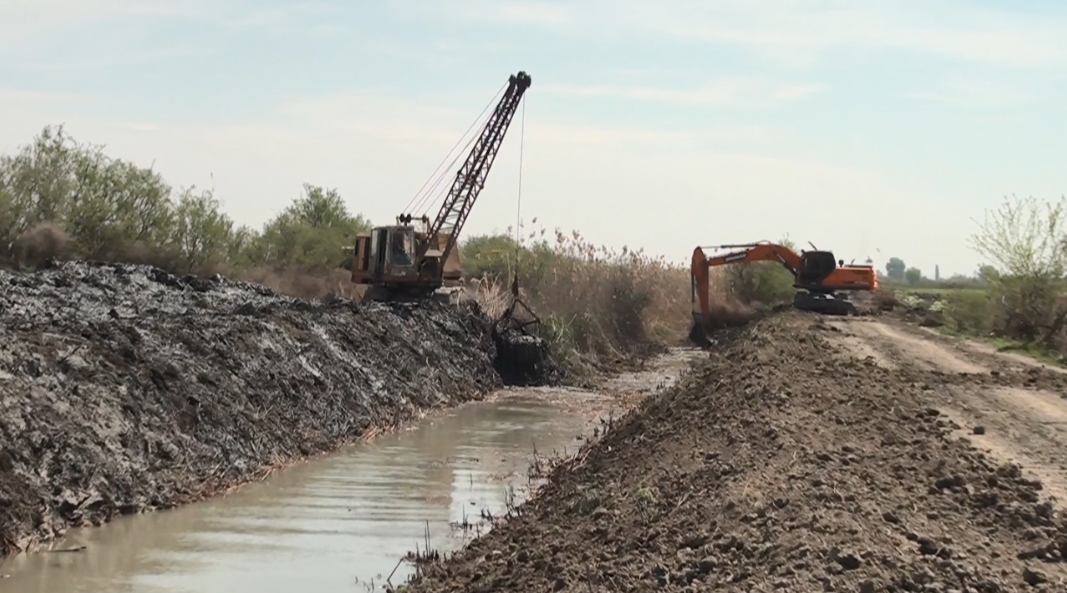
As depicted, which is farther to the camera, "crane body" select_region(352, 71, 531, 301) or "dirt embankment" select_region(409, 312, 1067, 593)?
"crane body" select_region(352, 71, 531, 301)

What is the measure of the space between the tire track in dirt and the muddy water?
16.4 feet

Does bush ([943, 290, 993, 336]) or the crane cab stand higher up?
the crane cab

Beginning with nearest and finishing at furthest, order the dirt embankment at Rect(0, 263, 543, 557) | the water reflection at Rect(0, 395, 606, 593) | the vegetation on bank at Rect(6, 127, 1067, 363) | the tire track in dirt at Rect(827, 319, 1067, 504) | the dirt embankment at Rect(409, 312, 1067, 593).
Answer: the dirt embankment at Rect(409, 312, 1067, 593)
the water reflection at Rect(0, 395, 606, 593)
the tire track in dirt at Rect(827, 319, 1067, 504)
the dirt embankment at Rect(0, 263, 543, 557)
the vegetation on bank at Rect(6, 127, 1067, 363)

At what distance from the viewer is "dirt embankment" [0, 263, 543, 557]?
489 inches

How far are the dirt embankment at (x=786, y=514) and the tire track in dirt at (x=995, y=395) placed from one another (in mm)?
397

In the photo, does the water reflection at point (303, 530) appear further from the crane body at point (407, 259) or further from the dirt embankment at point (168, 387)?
the crane body at point (407, 259)

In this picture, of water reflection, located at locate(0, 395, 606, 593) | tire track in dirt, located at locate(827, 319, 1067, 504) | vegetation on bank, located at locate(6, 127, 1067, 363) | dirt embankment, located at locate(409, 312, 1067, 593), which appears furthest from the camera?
vegetation on bank, located at locate(6, 127, 1067, 363)

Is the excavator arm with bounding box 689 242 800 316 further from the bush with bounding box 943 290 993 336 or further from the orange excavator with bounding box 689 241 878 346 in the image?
the bush with bounding box 943 290 993 336

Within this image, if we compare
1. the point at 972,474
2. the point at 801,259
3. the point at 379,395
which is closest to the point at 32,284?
the point at 379,395

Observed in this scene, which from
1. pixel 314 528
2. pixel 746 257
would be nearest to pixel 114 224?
pixel 746 257

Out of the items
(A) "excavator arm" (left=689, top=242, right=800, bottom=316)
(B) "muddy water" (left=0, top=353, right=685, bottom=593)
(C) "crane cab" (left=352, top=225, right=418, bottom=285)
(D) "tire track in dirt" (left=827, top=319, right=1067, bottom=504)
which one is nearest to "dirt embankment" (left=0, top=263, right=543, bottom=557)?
(B) "muddy water" (left=0, top=353, right=685, bottom=593)

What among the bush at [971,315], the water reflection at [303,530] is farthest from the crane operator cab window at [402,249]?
the water reflection at [303,530]

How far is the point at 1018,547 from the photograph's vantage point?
Result: 26.7 ft

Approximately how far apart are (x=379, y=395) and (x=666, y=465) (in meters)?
11.6
